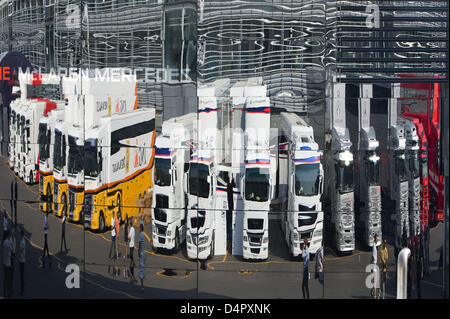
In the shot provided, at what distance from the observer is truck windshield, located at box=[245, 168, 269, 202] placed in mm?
5453

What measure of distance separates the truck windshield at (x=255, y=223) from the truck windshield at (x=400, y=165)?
3.93 feet

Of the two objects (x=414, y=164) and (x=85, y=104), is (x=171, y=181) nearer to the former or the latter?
(x=85, y=104)

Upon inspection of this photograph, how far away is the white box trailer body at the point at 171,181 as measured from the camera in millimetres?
5527

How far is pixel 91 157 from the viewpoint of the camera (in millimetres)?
5688

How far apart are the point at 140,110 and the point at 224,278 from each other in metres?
1.59

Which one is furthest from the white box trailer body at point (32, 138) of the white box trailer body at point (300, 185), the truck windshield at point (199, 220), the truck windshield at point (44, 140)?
the white box trailer body at point (300, 185)

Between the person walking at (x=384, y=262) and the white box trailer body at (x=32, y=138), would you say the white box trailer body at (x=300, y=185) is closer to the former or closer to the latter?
the person walking at (x=384, y=262)

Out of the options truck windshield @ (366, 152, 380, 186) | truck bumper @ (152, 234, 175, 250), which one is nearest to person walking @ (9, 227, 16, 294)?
truck bumper @ (152, 234, 175, 250)

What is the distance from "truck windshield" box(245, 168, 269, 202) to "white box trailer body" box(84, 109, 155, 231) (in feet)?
2.74

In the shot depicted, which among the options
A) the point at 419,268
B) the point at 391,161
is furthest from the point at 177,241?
the point at 419,268

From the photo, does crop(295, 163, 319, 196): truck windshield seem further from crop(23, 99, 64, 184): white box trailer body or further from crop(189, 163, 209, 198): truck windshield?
crop(23, 99, 64, 184): white box trailer body

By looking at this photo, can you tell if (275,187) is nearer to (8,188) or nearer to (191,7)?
(191,7)

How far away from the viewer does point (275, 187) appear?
17.9 feet

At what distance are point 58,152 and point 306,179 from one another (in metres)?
2.20
